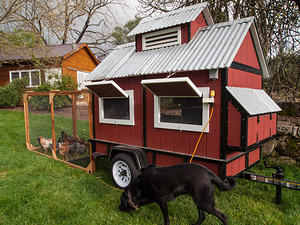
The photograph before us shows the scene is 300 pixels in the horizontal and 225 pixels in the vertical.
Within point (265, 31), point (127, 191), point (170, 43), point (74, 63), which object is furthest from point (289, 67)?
point (74, 63)

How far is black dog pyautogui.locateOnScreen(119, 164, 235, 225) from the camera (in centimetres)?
268

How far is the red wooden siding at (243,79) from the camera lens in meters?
3.35

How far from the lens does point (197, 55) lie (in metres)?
3.66

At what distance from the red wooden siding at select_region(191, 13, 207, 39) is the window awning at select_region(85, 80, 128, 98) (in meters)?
1.83

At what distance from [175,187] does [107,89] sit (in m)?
2.51

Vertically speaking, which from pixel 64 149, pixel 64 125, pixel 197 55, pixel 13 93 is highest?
pixel 197 55

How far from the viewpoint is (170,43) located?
4.44 metres

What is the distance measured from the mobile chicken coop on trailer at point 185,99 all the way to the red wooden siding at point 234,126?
14 mm

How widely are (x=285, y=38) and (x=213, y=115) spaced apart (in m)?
5.16

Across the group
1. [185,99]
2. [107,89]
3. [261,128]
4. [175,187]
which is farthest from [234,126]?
[107,89]

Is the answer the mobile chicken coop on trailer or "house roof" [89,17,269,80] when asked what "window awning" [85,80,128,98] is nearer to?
the mobile chicken coop on trailer

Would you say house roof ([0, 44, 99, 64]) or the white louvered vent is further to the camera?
house roof ([0, 44, 99, 64])

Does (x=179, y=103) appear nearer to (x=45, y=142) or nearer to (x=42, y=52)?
(x=45, y=142)

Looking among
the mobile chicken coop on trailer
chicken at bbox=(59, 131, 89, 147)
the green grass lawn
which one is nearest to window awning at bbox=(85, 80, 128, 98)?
the mobile chicken coop on trailer
